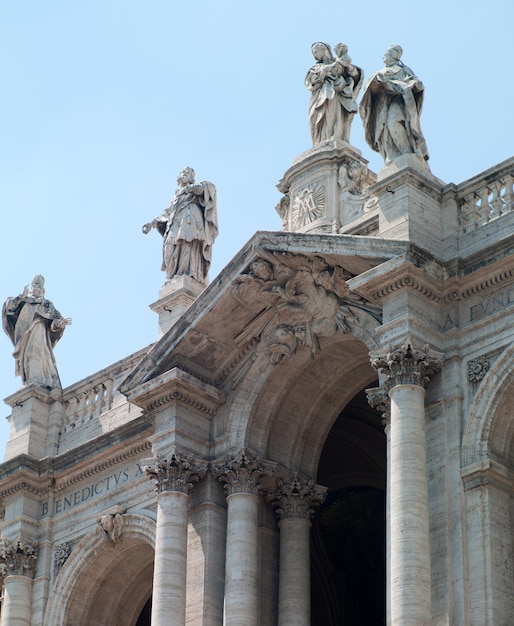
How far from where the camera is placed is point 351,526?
32.8 meters

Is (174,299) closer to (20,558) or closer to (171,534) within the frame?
(171,534)

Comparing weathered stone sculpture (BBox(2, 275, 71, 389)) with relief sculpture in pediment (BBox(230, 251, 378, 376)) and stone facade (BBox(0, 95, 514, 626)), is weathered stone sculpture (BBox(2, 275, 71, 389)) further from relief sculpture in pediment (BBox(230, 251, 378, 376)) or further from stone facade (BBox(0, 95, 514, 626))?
relief sculpture in pediment (BBox(230, 251, 378, 376))

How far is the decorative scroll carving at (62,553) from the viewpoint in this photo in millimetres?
30203

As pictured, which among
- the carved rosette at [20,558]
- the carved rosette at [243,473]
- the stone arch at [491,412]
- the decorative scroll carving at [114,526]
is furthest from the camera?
the carved rosette at [20,558]

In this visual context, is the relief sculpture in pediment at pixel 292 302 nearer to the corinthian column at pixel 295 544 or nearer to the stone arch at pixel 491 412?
the corinthian column at pixel 295 544

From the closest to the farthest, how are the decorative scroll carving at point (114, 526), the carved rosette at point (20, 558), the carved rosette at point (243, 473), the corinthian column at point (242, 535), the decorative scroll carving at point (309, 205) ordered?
the corinthian column at point (242, 535) → the carved rosette at point (243, 473) → the decorative scroll carving at point (309, 205) → the decorative scroll carving at point (114, 526) → the carved rosette at point (20, 558)

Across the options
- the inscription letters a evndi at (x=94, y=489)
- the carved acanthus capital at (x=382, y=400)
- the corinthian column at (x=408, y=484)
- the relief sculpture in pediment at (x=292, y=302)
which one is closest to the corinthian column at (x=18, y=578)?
the inscription letters a evndi at (x=94, y=489)

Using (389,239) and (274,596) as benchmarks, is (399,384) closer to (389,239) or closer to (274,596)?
(389,239)

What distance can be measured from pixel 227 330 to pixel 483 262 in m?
4.50

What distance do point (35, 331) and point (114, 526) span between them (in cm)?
463

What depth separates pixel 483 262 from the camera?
2534 centimetres

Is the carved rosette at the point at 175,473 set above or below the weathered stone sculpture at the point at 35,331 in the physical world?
below

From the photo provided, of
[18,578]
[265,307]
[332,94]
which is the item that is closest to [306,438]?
[265,307]

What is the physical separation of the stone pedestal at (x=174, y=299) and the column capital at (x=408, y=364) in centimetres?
584
